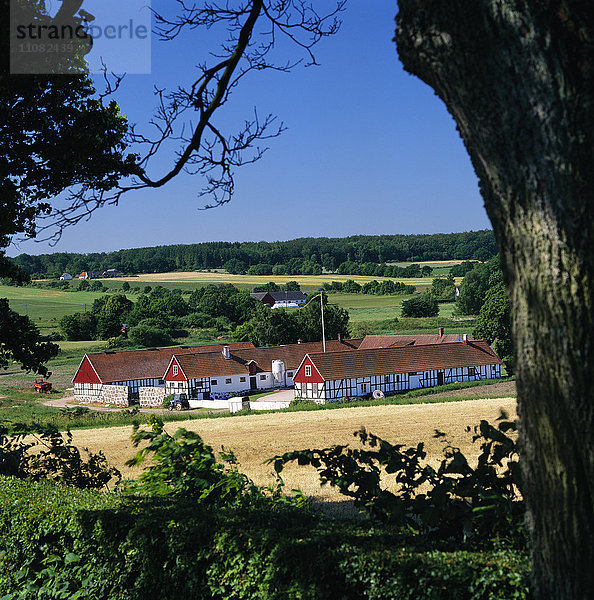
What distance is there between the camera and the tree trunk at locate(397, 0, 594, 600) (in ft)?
7.16

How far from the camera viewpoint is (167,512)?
5.11 meters

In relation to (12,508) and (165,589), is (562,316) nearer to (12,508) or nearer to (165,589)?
(165,589)

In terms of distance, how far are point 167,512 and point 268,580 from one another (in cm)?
122

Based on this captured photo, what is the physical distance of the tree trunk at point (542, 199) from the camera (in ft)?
Answer: 7.16

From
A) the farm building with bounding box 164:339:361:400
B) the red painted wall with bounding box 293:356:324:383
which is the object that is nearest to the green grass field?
the farm building with bounding box 164:339:361:400

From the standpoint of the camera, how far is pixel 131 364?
183 feet

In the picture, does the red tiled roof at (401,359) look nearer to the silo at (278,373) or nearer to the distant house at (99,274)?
the silo at (278,373)

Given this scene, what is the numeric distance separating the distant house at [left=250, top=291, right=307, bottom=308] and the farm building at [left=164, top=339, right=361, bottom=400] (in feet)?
170

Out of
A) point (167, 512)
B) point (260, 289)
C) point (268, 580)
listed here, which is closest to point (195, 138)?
point (167, 512)

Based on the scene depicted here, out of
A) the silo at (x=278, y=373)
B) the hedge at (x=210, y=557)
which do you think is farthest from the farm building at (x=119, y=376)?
the hedge at (x=210, y=557)

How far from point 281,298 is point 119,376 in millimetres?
59365

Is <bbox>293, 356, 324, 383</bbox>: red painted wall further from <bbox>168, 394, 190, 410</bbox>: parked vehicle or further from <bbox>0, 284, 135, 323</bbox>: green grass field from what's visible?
<bbox>0, 284, 135, 323</bbox>: green grass field

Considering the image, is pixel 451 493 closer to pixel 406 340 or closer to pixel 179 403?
pixel 179 403

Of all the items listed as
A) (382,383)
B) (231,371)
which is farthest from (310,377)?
(231,371)
